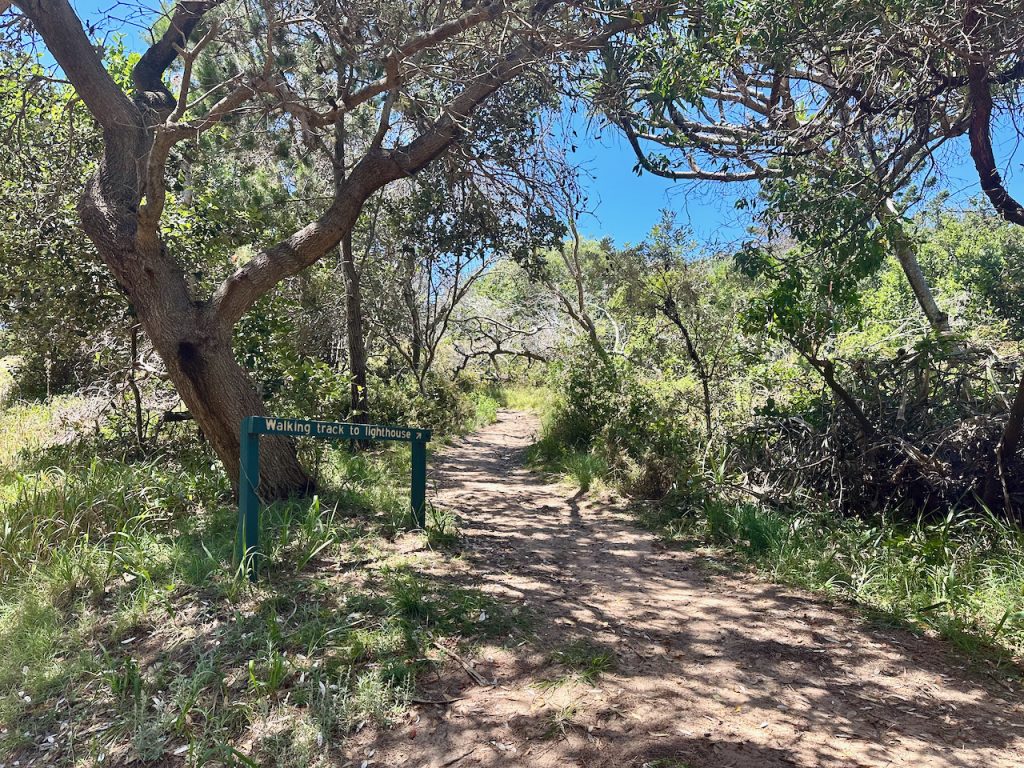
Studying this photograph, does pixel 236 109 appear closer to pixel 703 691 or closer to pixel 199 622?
pixel 199 622

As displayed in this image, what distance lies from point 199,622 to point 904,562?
4904mm

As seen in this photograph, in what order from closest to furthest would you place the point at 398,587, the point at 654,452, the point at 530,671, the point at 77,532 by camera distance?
1. the point at 530,671
2. the point at 398,587
3. the point at 77,532
4. the point at 654,452

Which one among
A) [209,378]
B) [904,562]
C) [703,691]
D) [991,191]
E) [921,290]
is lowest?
[703,691]

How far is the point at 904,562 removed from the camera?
463 centimetres

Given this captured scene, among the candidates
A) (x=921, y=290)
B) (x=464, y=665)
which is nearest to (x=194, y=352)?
(x=464, y=665)

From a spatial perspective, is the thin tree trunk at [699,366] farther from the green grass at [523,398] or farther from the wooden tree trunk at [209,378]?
the green grass at [523,398]

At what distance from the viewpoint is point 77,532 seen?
498cm

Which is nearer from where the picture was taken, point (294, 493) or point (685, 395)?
point (294, 493)

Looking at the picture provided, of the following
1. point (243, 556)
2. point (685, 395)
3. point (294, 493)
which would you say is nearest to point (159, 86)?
point (294, 493)

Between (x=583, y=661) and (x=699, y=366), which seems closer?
(x=583, y=661)

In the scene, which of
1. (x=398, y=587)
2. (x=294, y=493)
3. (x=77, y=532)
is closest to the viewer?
(x=398, y=587)

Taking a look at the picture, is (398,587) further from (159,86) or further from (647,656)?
(159,86)

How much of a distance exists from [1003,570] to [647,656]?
2786mm

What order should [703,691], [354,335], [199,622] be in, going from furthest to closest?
[354,335] → [199,622] → [703,691]
